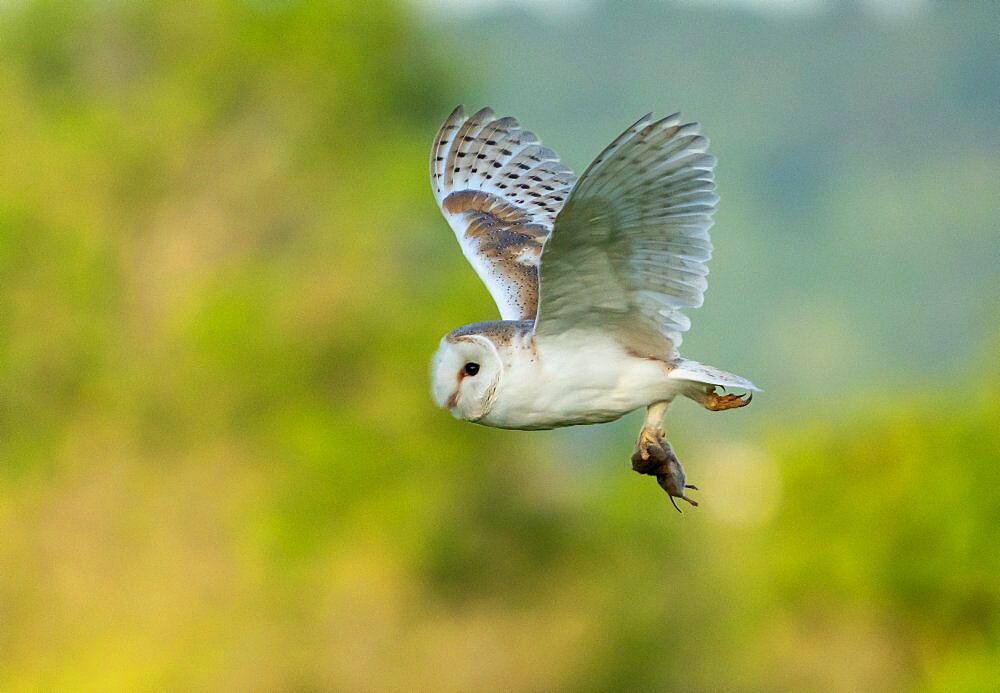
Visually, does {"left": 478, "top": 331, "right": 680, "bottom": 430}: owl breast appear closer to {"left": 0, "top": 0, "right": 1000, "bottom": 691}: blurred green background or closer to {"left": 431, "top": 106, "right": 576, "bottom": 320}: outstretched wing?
{"left": 431, "top": 106, "right": 576, "bottom": 320}: outstretched wing

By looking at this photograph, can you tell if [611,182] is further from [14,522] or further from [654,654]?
[14,522]

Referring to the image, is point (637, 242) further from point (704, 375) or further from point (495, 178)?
point (495, 178)

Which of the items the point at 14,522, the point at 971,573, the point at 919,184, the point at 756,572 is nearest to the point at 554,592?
the point at 756,572

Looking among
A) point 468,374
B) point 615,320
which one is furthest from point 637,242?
point 468,374

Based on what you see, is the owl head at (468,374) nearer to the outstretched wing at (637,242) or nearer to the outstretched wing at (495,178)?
the outstretched wing at (637,242)

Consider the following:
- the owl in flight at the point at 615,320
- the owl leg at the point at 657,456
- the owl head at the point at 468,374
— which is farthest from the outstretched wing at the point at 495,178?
the owl head at the point at 468,374
